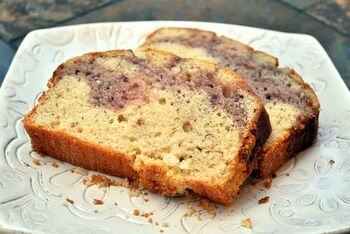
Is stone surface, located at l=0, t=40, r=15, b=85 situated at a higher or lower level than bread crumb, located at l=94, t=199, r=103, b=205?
higher

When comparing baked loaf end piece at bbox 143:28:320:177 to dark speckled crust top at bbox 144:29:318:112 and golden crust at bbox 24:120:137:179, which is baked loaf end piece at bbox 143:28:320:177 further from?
golden crust at bbox 24:120:137:179

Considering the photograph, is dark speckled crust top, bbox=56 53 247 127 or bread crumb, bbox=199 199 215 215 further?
dark speckled crust top, bbox=56 53 247 127

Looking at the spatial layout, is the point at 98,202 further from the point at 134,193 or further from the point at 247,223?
the point at 247,223

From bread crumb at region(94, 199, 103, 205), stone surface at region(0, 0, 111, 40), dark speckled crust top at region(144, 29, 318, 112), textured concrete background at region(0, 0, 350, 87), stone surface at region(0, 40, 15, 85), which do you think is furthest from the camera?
textured concrete background at region(0, 0, 350, 87)

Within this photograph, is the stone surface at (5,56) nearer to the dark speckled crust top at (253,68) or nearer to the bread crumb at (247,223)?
the dark speckled crust top at (253,68)

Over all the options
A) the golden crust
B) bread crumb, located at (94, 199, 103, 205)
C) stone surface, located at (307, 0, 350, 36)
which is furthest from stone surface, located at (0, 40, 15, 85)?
stone surface, located at (307, 0, 350, 36)

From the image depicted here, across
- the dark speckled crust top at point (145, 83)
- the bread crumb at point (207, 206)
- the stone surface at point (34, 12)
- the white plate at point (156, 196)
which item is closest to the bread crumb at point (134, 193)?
the white plate at point (156, 196)

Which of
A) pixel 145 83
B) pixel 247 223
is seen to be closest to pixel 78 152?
pixel 145 83
